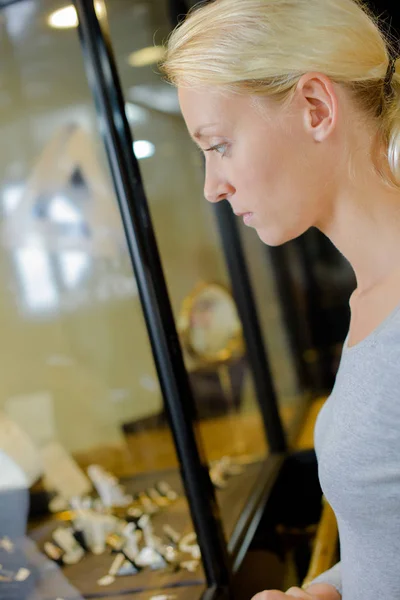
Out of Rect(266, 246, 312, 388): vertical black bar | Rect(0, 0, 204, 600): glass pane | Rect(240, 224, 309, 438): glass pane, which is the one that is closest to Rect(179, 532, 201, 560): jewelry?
Rect(0, 0, 204, 600): glass pane

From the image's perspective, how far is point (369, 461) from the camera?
2.78 ft

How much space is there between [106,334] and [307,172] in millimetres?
1346

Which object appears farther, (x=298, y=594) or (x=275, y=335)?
(x=275, y=335)

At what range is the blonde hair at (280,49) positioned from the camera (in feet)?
2.99

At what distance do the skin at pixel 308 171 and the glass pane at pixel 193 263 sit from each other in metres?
0.90

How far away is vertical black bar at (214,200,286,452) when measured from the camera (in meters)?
2.75

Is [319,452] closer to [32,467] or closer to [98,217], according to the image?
[32,467]

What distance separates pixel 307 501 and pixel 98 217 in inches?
45.3

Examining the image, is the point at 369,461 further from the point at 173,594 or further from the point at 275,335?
the point at 275,335

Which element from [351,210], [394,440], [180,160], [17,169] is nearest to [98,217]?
[17,169]

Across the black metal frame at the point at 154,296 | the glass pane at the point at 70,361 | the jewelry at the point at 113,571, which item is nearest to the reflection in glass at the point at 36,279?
the glass pane at the point at 70,361

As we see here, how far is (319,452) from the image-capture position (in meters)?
0.98

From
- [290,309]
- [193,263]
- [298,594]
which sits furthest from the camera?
[290,309]

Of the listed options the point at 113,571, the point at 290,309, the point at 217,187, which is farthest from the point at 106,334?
the point at 290,309
